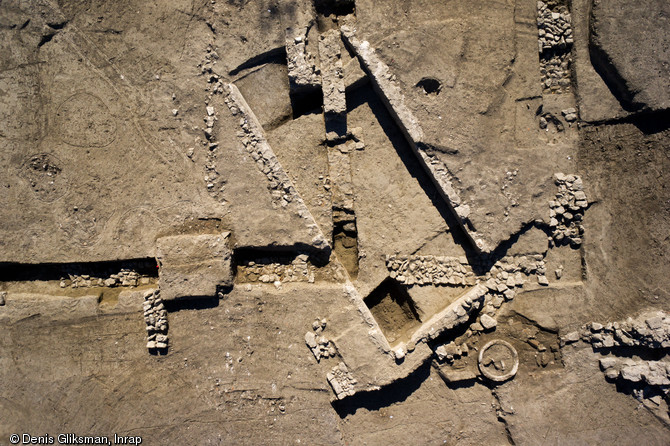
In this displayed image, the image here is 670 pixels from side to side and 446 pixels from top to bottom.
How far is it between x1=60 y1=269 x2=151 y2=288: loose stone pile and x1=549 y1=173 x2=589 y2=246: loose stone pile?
5.27 meters

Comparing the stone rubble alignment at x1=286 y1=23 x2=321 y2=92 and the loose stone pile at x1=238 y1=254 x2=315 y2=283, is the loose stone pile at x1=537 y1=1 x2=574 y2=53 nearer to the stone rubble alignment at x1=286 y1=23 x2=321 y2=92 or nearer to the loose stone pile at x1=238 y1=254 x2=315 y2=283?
the stone rubble alignment at x1=286 y1=23 x2=321 y2=92

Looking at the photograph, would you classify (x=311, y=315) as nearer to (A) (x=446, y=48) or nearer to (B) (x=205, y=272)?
(B) (x=205, y=272)

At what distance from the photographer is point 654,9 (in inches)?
162

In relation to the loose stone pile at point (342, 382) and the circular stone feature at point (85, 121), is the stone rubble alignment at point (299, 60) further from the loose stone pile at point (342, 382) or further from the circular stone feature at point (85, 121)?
the loose stone pile at point (342, 382)

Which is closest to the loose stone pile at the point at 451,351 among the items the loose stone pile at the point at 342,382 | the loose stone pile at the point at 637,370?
the loose stone pile at the point at 342,382

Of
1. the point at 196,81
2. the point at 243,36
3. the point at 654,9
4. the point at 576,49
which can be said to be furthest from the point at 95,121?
the point at 654,9

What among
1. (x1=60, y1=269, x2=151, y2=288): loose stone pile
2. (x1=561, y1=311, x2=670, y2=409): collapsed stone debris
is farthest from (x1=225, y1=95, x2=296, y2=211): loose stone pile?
(x1=561, y1=311, x2=670, y2=409): collapsed stone debris

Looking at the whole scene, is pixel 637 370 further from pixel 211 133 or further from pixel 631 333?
pixel 211 133

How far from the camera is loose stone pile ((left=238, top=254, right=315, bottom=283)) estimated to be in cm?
457

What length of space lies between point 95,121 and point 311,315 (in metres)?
3.70

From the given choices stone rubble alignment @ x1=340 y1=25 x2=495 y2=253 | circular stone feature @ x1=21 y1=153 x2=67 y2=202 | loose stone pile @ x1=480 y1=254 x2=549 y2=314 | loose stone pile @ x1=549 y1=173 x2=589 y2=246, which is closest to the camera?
stone rubble alignment @ x1=340 y1=25 x2=495 y2=253

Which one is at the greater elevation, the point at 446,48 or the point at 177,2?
the point at 177,2

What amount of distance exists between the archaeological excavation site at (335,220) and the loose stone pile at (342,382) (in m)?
0.03

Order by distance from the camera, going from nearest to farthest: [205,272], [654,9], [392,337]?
[654,9], [205,272], [392,337]
